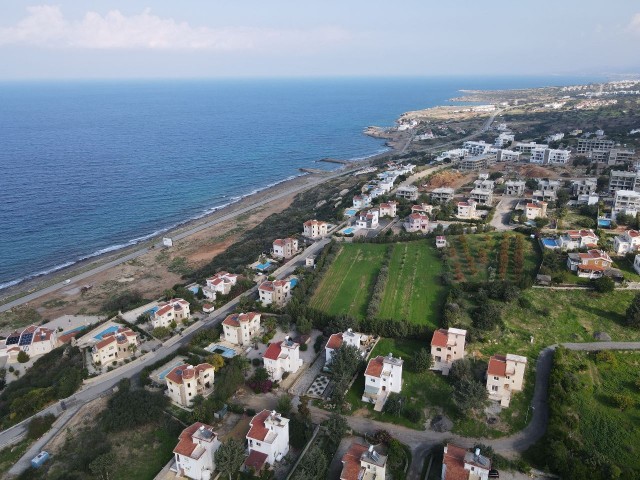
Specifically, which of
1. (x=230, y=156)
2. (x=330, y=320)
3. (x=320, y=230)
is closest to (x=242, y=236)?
(x=320, y=230)

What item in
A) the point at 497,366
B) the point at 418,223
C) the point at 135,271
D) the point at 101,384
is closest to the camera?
the point at 497,366

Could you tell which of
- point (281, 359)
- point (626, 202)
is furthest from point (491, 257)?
point (281, 359)

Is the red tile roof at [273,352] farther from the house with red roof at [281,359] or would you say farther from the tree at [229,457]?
the tree at [229,457]

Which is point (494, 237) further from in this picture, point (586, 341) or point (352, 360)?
point (352, 360)

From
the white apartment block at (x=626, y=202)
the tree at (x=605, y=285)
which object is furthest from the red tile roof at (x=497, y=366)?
the white apartment block at (x=626, y=202)

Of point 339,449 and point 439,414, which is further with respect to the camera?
point 439,414

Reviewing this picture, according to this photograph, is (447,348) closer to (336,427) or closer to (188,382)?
(336,427)
